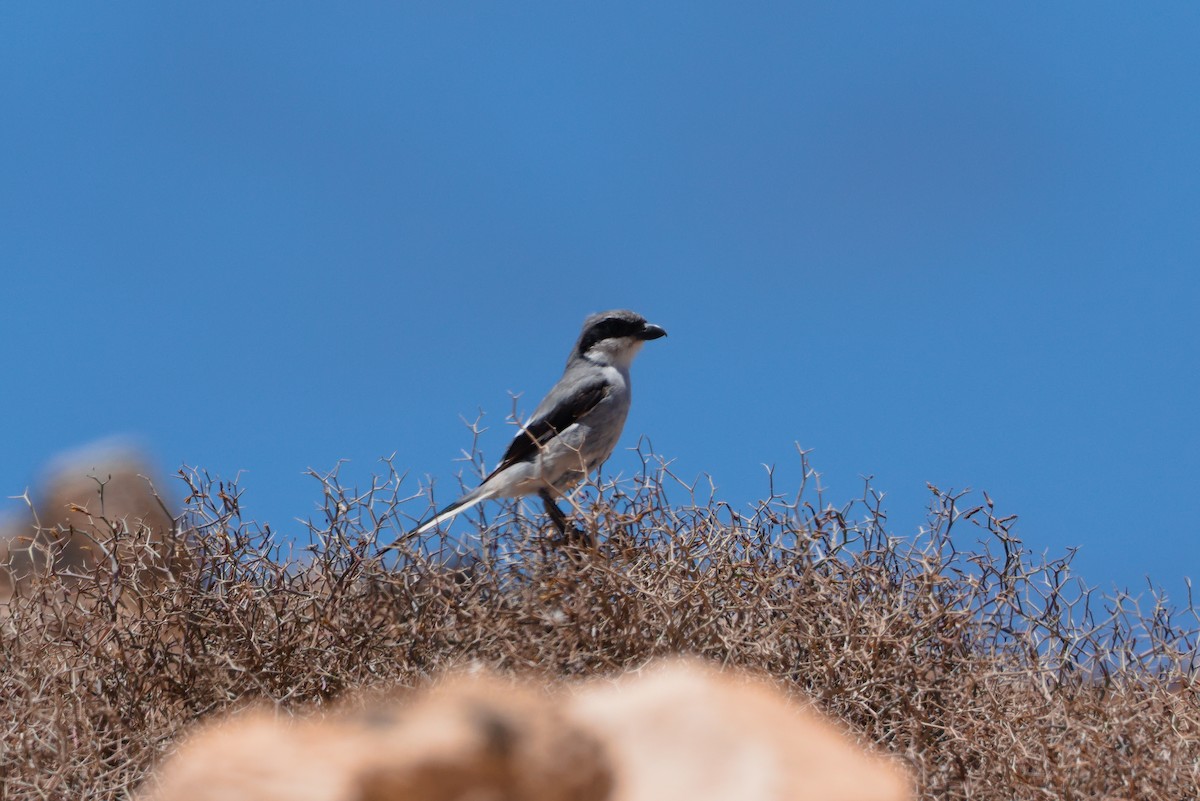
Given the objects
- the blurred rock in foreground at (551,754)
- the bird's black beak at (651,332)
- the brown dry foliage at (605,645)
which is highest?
the bird's black beak at (651,332)

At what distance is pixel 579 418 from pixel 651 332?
93 centimetres

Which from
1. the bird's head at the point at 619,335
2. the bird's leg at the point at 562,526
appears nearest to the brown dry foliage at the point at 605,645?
the bird's leg at the point at 562,526

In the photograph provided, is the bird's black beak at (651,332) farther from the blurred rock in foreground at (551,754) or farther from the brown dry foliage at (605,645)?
the blurred rock in foreground at (551,754)

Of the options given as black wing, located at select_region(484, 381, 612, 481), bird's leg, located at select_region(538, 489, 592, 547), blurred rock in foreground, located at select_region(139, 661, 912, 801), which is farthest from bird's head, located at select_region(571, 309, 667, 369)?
blurred rock in foreground, located at select_region(139, 661, 912, 801)

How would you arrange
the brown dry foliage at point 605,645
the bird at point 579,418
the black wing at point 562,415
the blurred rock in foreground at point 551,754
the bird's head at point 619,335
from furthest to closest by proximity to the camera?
the bird's head at point 619,335, the black wing at point 562,415, the bird at point 579,418, the brown dry foliage at point 605,645, the blurred rock in foreground at point 551,754

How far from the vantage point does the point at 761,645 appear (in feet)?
14.8

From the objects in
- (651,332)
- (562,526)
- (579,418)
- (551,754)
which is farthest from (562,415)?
(551,754)

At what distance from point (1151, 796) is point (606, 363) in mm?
4480

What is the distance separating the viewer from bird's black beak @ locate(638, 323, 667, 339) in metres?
7.95

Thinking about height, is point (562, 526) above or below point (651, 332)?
below

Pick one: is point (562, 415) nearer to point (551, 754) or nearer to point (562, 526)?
point (562, 526)

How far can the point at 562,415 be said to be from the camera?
24.2 feet

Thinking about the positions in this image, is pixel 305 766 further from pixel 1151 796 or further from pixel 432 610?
pixel 1151 796

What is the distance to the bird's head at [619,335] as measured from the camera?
25.9 ft
